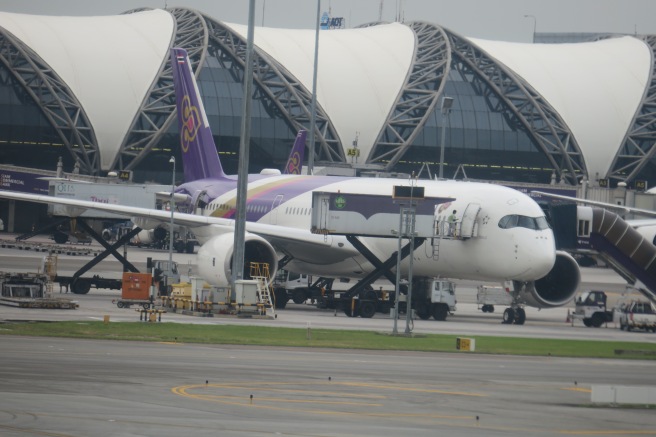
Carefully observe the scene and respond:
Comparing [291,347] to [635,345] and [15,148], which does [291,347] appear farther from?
[15,148]

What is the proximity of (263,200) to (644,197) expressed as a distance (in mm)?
49916

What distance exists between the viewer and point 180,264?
8075 centimetres

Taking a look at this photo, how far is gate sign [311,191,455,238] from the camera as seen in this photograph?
47812 mm

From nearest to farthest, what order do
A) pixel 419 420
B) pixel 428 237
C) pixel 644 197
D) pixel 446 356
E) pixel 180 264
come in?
pixel 419 420 < pixel 446 356 < pixel 428 237 < pixel 180 264 < pixel 644 197

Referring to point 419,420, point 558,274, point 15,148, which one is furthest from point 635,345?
point 15,148

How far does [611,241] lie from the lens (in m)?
53.1

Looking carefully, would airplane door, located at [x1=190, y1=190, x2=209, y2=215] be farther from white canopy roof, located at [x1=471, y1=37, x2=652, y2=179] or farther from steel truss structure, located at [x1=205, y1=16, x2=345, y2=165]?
white canopy roof, located at [x1=471, y1=37, x2=652, y2=179]

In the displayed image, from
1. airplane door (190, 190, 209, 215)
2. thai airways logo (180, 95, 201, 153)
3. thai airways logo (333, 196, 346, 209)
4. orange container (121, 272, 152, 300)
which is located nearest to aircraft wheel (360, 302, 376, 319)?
thai airways logo (333, 196, 346, 209)

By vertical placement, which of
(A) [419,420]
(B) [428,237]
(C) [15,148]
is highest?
(C) [15,148]

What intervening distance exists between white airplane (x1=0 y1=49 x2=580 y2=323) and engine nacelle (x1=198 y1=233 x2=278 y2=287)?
38mm

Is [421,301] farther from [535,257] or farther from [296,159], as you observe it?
[296,159]

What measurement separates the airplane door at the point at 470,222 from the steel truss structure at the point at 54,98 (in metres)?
60.7

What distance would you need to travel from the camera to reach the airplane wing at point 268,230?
50.7 meters

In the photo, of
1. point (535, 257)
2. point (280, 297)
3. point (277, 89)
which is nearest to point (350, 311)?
point (280, 297)
